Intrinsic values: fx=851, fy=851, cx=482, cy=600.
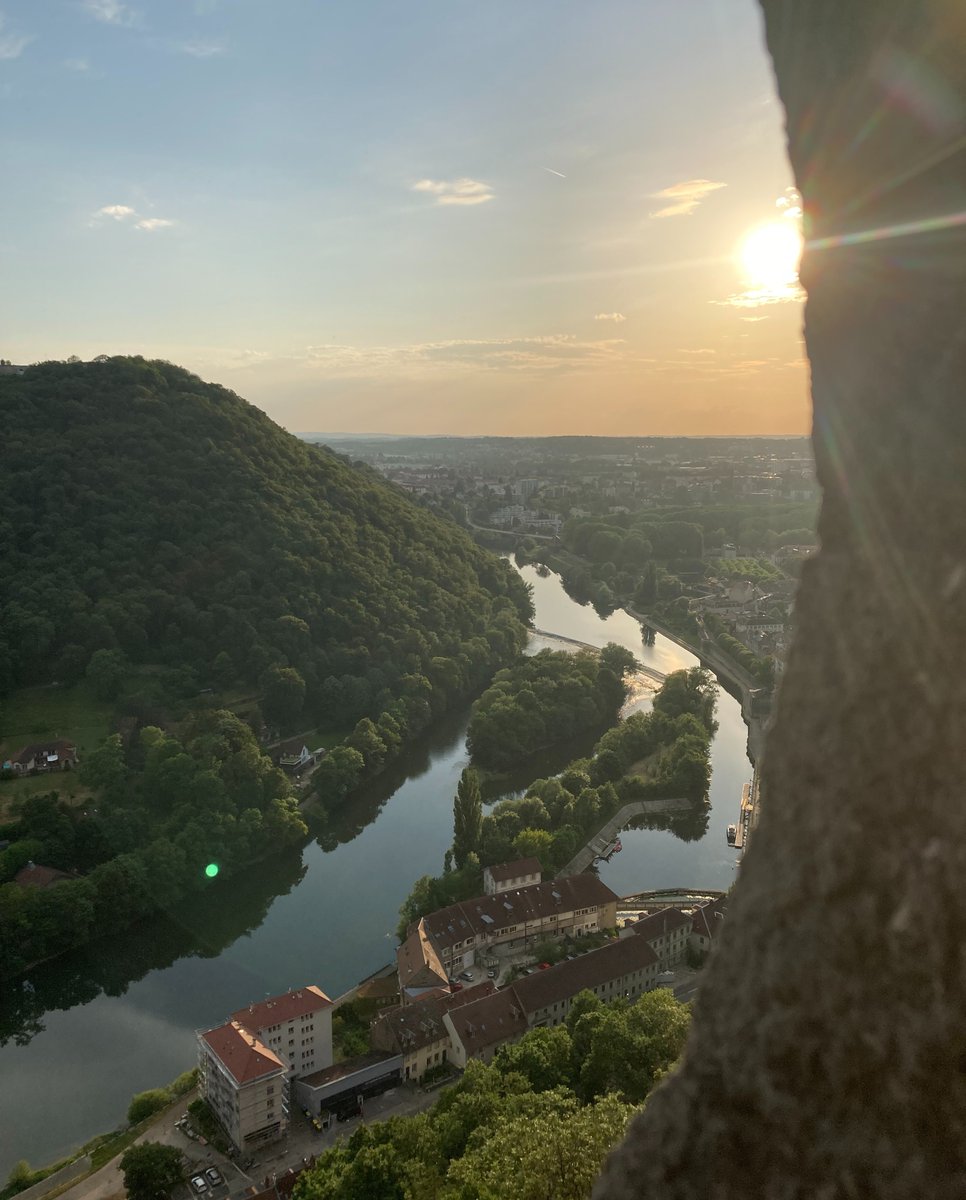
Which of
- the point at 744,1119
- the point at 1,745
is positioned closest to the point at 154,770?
the point at 1,745

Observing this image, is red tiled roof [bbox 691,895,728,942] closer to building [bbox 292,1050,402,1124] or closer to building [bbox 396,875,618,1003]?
building [bbox 396,875,618,1003]

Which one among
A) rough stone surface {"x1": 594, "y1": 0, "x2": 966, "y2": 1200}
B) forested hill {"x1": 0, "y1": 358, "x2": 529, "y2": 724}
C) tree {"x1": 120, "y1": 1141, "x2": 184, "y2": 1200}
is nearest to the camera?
rough stone surface {"x1": 594, "y1": 0, "x2": 966, "y2": 1200}

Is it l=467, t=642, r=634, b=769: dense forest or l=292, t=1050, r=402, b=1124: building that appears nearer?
l=292, t=1050, r=402, b=1124: building

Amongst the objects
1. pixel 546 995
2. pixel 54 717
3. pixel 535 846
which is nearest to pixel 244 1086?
pixel 546 995

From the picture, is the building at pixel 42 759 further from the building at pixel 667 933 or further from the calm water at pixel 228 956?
the building at pixel 667 933

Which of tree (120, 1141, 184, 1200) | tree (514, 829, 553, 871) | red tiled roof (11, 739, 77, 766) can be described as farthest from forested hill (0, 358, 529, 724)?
tree (120, 1141, 184, 1200)

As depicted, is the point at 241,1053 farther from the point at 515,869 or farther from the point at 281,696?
the point at 281,696
